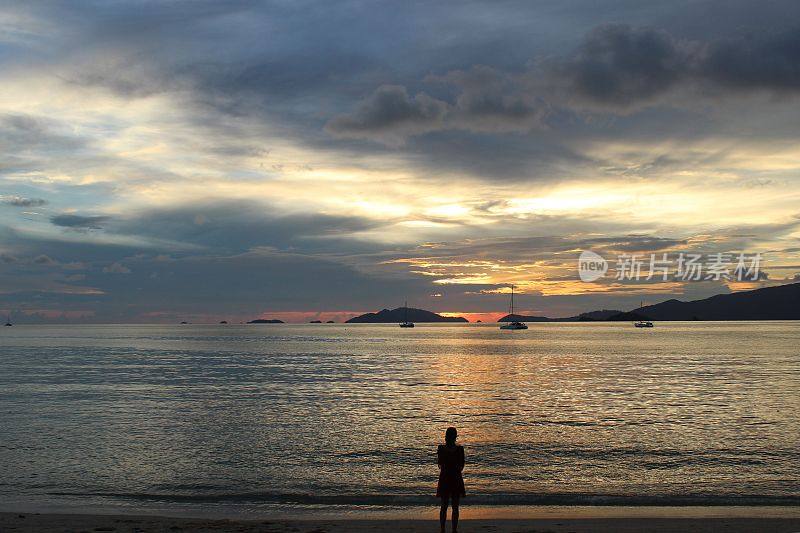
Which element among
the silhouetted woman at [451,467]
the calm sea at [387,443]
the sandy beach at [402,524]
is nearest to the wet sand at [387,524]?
the sandy beach at [402,524]

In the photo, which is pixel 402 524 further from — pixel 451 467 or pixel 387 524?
pixel 451 467

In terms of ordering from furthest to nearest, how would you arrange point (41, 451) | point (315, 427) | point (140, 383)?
point (140, 383)
point (315, 427)
point (41, 451)

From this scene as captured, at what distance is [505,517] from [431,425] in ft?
72.8

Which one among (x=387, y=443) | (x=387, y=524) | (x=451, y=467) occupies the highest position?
(x=451, y=467)

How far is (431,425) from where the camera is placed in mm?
45844

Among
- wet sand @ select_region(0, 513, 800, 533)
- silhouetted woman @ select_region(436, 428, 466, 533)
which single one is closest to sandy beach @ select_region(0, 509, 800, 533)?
wet sand @ select_region(0, 513, 800, 533)

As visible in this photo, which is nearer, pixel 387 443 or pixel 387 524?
pixel 387 524

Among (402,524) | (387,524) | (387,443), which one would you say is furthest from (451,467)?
(387,443)

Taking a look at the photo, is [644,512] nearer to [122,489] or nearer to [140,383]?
[122,489]

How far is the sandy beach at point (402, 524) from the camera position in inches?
832

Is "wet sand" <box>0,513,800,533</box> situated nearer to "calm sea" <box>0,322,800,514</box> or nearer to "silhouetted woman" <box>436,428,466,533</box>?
"silhouetted woman" <box>436,428,466,533</box>

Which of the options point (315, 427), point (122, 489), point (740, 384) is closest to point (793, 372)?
point (740, 384)

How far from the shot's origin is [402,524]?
2245 cm

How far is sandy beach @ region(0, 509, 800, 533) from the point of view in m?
21.1
